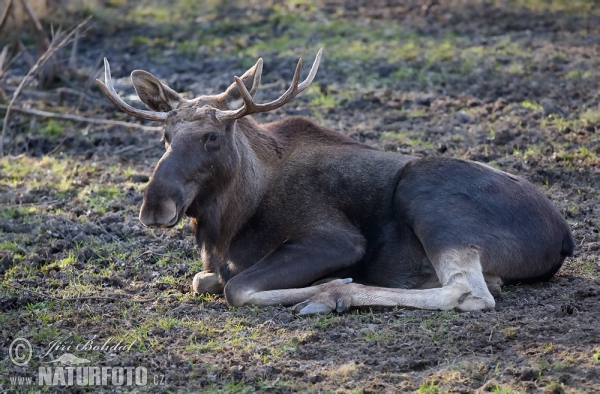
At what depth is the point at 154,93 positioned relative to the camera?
7.16 meters

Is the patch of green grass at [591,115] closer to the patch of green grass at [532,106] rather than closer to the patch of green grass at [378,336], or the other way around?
the patch of green grass at [532,106]

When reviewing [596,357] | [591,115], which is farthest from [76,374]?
[591,115]

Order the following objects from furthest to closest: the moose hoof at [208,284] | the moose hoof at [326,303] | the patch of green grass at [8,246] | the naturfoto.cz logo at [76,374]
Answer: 1. the patch of green grass at [8,246]
2. the moose hoof at [208,284]
3. the moose hoof at [326,303]
4. the naturfoto.cz logo at [76,374]

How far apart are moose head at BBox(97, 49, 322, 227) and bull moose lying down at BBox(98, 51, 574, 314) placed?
1cm

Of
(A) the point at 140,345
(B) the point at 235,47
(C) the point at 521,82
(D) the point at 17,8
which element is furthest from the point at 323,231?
(D) the point at 17,8

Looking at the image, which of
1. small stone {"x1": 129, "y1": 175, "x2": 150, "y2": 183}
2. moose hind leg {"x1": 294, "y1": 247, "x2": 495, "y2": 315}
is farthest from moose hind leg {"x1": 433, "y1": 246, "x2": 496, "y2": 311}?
small stone {"x1": 129, "y1": 175, "x2": 150, "y2": 183}

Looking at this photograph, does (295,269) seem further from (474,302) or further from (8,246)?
(8,246)

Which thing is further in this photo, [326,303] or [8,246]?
[8,246]

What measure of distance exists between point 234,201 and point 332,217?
0.80m

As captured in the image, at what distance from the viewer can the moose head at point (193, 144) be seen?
6.18 metres

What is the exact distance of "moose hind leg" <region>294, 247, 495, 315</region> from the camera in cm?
600

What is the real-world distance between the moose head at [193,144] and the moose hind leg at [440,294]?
47.6 inches

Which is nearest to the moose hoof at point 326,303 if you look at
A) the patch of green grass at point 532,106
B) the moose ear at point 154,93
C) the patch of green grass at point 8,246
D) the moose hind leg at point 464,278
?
the moose hind leg at point 464,278

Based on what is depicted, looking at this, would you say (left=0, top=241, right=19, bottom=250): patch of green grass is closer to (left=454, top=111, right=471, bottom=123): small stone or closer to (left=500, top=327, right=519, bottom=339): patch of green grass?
(left=500, top=327, right=519, bottom=339): patch of green grass
